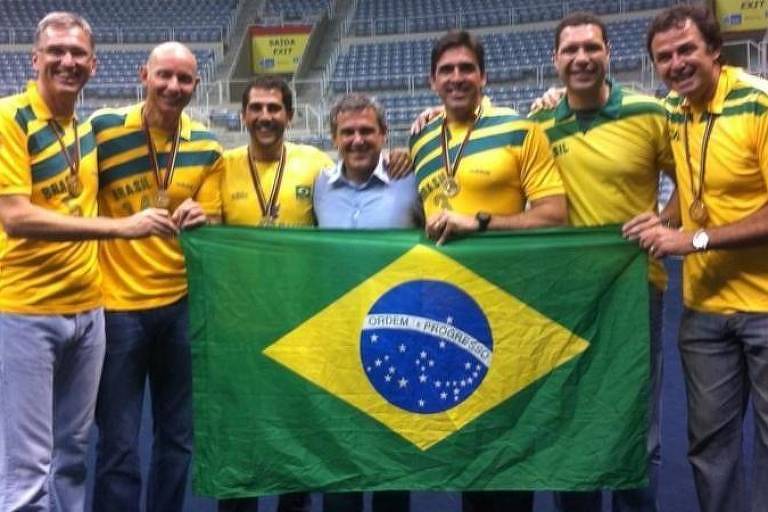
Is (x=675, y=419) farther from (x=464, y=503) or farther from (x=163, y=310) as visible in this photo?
(x=163, y=310)

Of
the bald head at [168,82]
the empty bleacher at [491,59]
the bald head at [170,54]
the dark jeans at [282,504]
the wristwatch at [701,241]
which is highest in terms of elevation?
the empty bleacher at [491,59]

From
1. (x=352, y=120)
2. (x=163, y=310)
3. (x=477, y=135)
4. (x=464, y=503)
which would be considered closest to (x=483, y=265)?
(x=477, y=135)

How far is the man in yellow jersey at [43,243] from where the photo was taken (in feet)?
6.47

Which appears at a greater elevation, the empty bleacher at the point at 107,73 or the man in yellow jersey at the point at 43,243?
the empty bleacher at the point at 107,73

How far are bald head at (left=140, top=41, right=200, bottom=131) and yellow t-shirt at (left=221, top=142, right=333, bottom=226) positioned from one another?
0.24 meters

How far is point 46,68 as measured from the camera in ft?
6.61

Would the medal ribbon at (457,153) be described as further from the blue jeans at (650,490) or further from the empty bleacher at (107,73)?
the empty bleacher at (107,73)

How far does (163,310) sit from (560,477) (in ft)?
4.03

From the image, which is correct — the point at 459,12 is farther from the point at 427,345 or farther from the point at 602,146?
the point at 427,345

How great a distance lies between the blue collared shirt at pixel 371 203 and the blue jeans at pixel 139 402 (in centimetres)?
54

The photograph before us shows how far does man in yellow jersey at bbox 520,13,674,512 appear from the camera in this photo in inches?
87.1

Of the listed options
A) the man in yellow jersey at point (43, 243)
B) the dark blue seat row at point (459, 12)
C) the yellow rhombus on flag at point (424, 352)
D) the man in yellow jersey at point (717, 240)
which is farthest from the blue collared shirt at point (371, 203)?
the dark blue seat row at point (459, 12)

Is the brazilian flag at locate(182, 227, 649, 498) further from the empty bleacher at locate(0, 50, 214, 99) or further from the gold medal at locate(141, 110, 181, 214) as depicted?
the empty bleacher at locate(0, 50, 214, 99)

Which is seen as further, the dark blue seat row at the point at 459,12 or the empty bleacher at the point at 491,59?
the dark blue seat row at the point at 459,12
